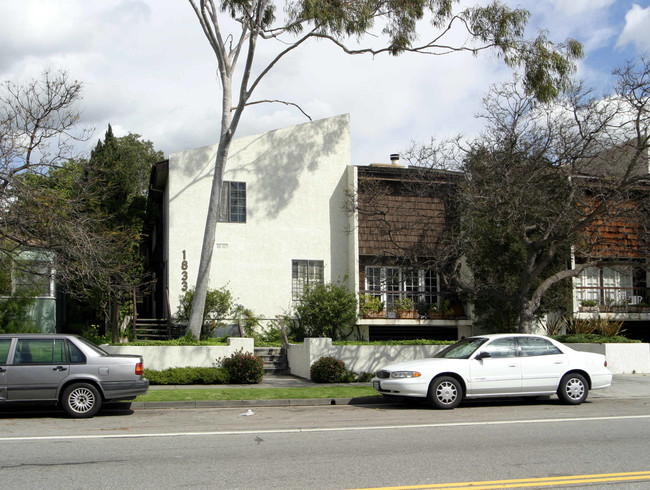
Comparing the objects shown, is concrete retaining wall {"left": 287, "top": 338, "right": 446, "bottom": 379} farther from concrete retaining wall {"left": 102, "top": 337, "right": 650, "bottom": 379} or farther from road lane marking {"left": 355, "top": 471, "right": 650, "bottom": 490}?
road lane marking {"left": 355, "top": 471, "right": 650, "bottom": 490}

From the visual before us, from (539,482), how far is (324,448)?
9.83 feet

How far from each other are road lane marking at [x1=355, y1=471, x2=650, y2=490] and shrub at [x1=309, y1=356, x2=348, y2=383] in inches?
419

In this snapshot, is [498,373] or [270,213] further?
[270,213]

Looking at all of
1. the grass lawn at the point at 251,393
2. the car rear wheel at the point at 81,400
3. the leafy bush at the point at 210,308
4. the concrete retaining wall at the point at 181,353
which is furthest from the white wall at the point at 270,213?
the car rear wheel at the point at 81,400

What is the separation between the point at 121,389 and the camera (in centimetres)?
1195

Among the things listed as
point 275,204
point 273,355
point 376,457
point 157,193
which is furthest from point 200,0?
point 376,457

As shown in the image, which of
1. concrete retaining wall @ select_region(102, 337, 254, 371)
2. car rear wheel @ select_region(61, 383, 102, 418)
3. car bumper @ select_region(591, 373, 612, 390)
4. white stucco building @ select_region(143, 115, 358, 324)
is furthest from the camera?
white stucco building @ select_region(143, 115, 358, 324)

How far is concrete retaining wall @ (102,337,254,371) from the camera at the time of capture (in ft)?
60.5

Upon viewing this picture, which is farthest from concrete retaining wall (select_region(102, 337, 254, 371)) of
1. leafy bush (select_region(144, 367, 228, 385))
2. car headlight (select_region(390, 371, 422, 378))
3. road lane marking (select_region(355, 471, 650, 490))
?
road lane marking (select_region(355, 471, 650, 490))

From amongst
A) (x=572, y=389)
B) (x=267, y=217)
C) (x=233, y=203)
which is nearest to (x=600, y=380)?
(x=572, y=389)

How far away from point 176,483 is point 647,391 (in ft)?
43.0

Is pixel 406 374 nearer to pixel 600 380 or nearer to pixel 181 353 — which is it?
pixel 600 380

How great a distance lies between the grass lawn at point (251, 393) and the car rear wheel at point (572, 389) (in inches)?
157

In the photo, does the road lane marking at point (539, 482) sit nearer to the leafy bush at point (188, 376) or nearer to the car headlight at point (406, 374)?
the car headlight at point (406, 374)
